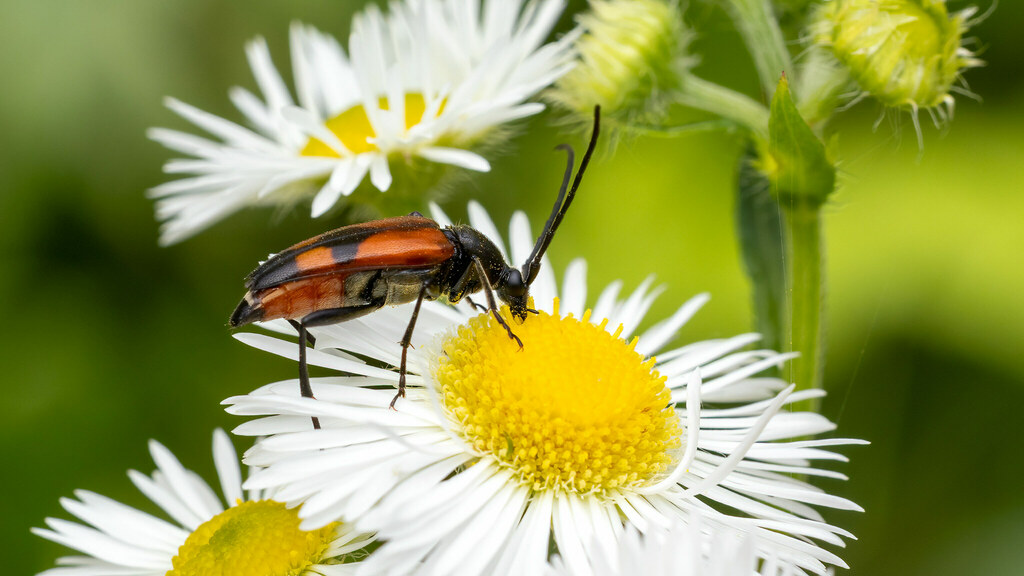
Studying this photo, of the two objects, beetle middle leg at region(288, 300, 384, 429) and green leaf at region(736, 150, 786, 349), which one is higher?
green leaf at region(736, 150, 786, 349)

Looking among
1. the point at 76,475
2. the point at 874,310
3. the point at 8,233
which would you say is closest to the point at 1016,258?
the point at 874,310

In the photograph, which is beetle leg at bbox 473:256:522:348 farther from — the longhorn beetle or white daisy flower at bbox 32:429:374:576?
white daisy flower at bbox 32:429:374:576

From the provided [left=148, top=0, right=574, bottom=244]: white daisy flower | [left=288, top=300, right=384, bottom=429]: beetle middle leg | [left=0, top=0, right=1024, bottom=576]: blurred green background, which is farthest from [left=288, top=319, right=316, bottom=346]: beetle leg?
[left=0, top=0, right=1024, bottom=576]: blurred green background

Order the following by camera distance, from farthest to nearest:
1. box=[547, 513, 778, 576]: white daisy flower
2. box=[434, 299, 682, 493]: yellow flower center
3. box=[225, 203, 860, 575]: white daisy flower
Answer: box=[434, 299, 682, 493]: yellow flower center < box=[225, 203, 860, 575]: white daisy flower < box=[547, 513, 778, 576]: white daisy flower

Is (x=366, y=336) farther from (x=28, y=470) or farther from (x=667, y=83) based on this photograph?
(x=28, y=470)

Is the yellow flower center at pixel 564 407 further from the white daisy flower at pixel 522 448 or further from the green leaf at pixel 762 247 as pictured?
the green leaf at pixel 762 247

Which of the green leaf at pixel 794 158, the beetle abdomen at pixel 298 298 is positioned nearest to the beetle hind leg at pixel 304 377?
the beetle abdomen at pixel 298 298
